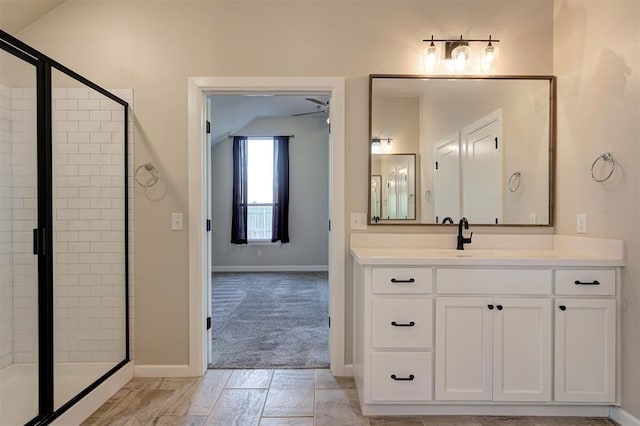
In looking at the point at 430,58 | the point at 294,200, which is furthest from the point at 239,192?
the point at 430,58

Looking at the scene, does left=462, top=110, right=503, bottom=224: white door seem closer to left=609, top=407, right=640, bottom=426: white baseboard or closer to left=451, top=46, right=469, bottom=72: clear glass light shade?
left=451, top=46, right=469, bottom=72: clear glass light shade

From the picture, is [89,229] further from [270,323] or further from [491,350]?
[491,350]

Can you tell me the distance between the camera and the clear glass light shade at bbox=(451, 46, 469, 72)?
8.55ft

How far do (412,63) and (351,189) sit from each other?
969mm

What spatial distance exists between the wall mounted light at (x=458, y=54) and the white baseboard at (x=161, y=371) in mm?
2658

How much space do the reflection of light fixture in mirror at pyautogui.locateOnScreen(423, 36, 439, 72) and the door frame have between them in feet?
1.91

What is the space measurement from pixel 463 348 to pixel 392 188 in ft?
3.63

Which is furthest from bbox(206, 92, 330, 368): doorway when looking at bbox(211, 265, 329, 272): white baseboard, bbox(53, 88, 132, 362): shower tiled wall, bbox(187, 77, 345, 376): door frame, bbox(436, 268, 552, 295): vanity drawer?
bbox(436, 268, 552, 295): vanity drawer

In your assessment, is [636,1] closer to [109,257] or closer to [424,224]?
[424,224]

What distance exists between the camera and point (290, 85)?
8.71 feet

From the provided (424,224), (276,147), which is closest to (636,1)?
(424,224)

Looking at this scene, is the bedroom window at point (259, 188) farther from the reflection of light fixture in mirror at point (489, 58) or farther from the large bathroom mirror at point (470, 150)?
the reflection of light fixture in mirror at point (489, 58)

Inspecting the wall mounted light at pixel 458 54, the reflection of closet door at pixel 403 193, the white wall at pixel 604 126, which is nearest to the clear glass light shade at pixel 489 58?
the wall mounted light at pixel 458 54

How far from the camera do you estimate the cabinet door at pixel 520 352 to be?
6.90 feet
